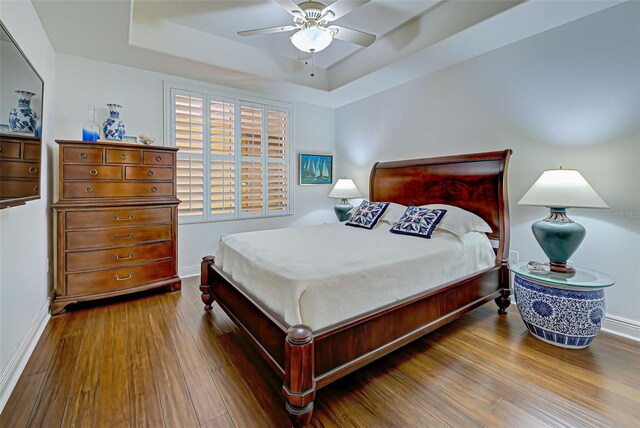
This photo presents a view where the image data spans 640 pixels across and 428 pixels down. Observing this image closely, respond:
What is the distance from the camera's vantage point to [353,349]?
166 centimetres

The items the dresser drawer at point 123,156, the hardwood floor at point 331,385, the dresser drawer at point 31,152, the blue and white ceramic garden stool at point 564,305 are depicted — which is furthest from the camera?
the dresser drawer at point 123,156

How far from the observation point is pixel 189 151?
378 centimetres

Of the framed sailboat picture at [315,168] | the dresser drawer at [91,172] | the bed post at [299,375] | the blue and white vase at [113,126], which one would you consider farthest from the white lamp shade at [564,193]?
the blue and white vase at [113,126]

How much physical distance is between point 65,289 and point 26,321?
0.68 m

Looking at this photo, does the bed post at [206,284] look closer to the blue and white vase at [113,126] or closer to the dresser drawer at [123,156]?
the dresser drawer at [123,156]

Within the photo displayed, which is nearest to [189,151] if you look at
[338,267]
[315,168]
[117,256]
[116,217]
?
[116,217]

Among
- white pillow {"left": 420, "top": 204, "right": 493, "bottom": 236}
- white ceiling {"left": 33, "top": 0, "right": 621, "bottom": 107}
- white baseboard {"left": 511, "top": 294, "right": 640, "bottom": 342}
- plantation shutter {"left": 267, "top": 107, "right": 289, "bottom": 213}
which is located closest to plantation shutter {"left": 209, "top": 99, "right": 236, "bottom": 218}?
white ceiling {"left": 33, "top": 0, "right": 621, "bottom": 107}

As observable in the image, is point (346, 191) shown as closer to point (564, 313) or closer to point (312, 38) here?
point (312, 38)

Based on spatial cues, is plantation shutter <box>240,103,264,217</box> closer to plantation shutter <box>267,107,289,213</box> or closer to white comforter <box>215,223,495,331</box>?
plantation shutter <box>267,107,289,213</box>

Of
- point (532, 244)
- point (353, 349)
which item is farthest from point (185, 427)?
point (532, 244)

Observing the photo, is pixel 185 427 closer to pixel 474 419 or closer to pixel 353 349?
pixel 353 349

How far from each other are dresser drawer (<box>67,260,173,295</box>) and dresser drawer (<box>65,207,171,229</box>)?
0.46 metres

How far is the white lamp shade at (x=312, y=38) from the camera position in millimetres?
2252

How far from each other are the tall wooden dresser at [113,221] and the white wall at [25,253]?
0.18 m
